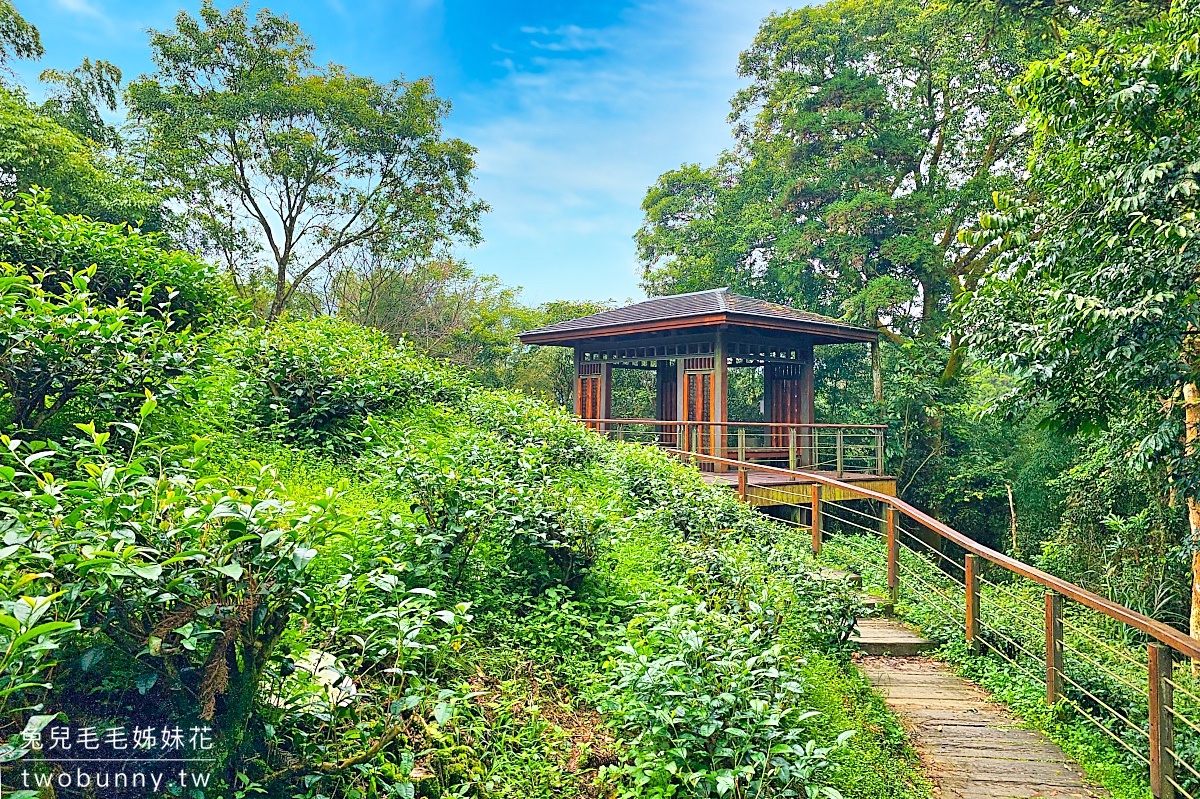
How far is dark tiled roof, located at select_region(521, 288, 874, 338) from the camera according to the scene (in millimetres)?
11312

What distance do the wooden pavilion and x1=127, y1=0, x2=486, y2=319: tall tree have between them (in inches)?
224

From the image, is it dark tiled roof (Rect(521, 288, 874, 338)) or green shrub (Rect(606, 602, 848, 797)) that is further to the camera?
dark tiled roof (Rect(521, 288, 874, 338))

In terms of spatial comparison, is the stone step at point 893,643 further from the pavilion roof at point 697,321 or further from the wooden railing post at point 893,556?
the pavilion roof at point 697,321

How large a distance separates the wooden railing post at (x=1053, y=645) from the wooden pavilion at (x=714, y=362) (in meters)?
6.87

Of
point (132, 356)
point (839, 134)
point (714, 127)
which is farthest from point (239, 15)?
point (132, 356)

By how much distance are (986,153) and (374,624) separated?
46.2 ft

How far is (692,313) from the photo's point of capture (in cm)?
1110

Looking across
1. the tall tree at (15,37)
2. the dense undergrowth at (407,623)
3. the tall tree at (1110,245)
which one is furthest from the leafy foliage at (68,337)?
the tall tree at (15,37)

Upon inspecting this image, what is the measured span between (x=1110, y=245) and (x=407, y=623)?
15.2ft

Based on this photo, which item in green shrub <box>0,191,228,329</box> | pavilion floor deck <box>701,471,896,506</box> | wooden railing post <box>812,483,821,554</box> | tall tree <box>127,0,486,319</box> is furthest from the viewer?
tall tree <box>127,0,486,319</box>

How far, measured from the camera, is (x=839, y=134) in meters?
14.1

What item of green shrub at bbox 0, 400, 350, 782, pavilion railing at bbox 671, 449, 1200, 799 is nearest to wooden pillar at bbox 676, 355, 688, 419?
pavilion railing at bbox 671, 449, 1200, 799

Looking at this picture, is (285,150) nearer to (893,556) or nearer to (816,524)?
(816,524)

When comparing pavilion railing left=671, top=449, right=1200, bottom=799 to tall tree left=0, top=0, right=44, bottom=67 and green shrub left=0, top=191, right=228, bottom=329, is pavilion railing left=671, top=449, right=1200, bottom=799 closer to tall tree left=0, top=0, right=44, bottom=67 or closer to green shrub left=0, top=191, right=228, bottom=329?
green shrub left=0, top=191, right=228, bottom=329
